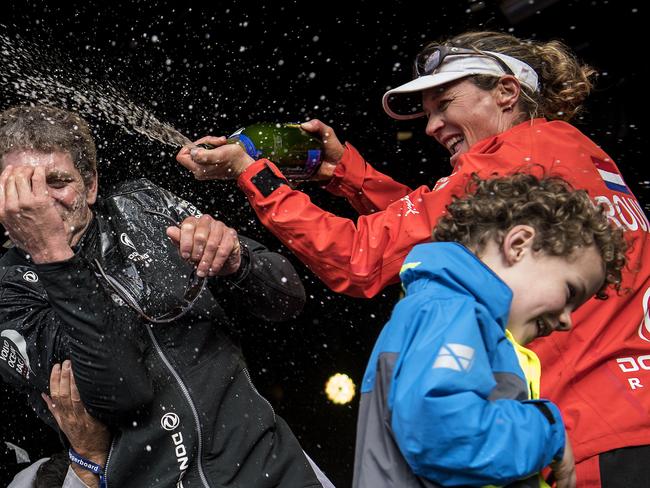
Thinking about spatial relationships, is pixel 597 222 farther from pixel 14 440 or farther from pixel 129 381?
pixel 14 440

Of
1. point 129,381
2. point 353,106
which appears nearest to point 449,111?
point 129,381

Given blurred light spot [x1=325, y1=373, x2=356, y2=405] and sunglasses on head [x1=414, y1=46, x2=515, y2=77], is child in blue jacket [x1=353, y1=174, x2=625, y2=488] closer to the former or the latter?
sunglasses on head [x1=414, y1=46, x2=515, y2=77]

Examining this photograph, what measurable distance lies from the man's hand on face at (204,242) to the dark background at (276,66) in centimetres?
175

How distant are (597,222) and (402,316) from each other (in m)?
0.54

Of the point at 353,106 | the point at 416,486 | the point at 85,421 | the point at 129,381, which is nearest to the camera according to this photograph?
the point at 416,486

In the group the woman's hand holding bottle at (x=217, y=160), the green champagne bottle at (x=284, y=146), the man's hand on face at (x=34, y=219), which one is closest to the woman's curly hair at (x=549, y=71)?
the green champagne bottle at (x=284, y=146)

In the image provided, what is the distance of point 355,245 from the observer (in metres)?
2.51

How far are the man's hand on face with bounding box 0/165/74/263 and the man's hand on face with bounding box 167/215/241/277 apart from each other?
0.29m

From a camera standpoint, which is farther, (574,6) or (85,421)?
(574,6)

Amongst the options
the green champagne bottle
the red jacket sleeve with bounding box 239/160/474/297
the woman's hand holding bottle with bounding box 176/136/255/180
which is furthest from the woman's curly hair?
the woman's hand holding bottle with bounding box 176/136/255/180

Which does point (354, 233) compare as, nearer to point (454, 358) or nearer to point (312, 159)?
point (312, 159)

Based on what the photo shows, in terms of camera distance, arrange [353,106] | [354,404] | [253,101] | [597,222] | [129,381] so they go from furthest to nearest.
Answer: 1. [354,404]
2. [353,106]
3. [253,101]
4. [129,381]
5. [597,222]

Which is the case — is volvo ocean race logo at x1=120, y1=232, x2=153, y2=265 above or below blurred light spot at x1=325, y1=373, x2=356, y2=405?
above

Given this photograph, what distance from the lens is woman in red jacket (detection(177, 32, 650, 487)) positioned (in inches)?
84.0
